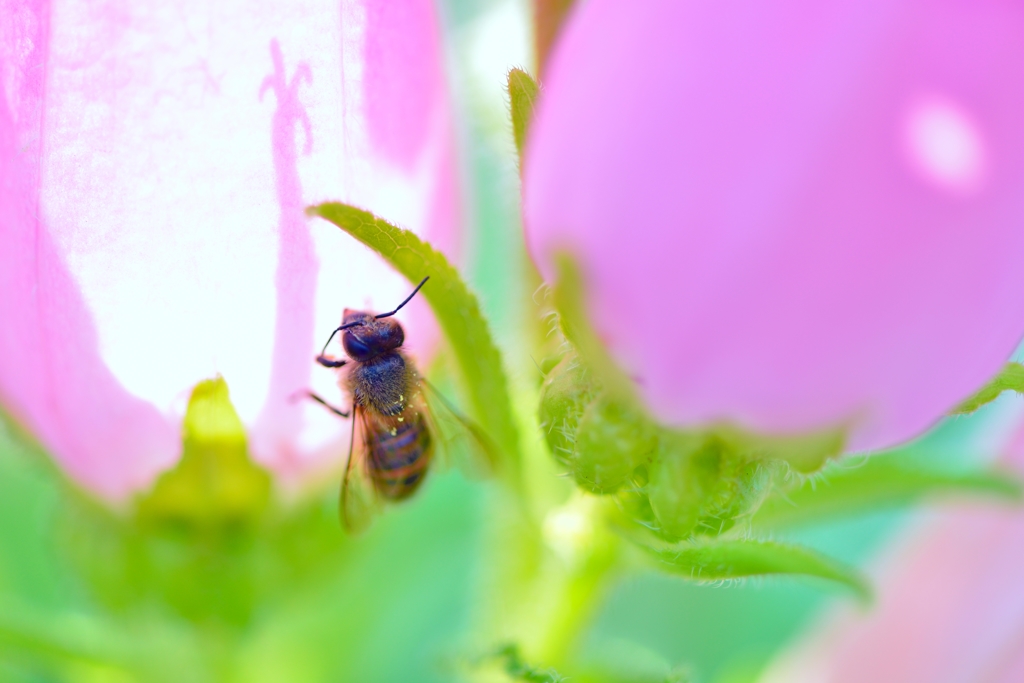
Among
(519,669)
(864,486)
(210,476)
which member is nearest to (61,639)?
(210,476)

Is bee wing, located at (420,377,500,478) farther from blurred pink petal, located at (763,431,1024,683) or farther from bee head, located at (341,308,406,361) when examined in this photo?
Answer: blurred pink petal, located at (763,431,1024,683)

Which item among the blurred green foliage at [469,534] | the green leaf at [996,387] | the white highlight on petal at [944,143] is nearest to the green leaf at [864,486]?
the blurred green foliage at [469,534]

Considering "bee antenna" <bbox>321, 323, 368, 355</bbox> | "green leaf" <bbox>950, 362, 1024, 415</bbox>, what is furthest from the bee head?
"green leaf" <bbox>950, 362, 1024, 415</bbox>

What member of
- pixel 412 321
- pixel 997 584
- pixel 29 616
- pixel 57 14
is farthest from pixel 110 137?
pixel 997 584

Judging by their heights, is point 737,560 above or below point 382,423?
below

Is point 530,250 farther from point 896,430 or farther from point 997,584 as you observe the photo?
point 997,584

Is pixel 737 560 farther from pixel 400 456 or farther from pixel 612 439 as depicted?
pixel 400 456

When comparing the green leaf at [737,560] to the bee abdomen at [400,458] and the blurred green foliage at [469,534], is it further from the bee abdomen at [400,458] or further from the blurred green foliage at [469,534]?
the bee abdomen at [400,458]
